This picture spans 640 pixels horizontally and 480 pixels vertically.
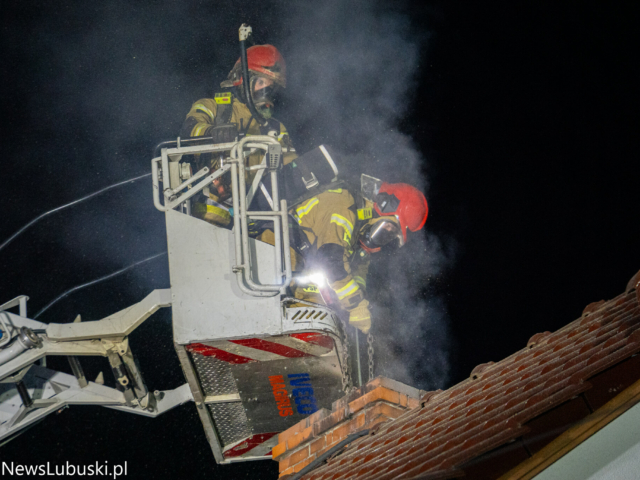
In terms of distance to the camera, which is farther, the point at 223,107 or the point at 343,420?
the point at 223,107

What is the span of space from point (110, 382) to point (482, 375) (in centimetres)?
490

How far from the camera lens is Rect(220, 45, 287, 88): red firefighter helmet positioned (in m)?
5.21

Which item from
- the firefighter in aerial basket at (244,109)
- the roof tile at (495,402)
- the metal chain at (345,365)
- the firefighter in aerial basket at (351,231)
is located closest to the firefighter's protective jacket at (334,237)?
the firefighter in aerial basket at (351,231)

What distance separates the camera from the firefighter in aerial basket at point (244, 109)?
4.61 m

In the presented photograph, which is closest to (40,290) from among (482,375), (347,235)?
(347,235)

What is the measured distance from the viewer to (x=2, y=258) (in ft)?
21.3

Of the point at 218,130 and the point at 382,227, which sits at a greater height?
the point at 218,130

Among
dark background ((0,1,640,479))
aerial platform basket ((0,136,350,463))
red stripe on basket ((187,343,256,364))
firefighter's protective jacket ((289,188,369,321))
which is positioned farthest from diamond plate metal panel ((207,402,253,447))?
dark background ((0,1,640,479))

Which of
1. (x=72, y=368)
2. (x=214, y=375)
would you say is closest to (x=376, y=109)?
(x=214, y=375)

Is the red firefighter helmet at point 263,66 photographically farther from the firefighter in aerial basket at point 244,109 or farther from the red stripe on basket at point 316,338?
the red stripe on basket at point 316,338

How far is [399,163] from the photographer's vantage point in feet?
24.9

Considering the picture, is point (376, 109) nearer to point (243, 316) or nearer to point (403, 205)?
point (403, 205)

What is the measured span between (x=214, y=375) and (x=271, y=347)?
1.70 ft

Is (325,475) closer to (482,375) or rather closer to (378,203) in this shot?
(482,375)
